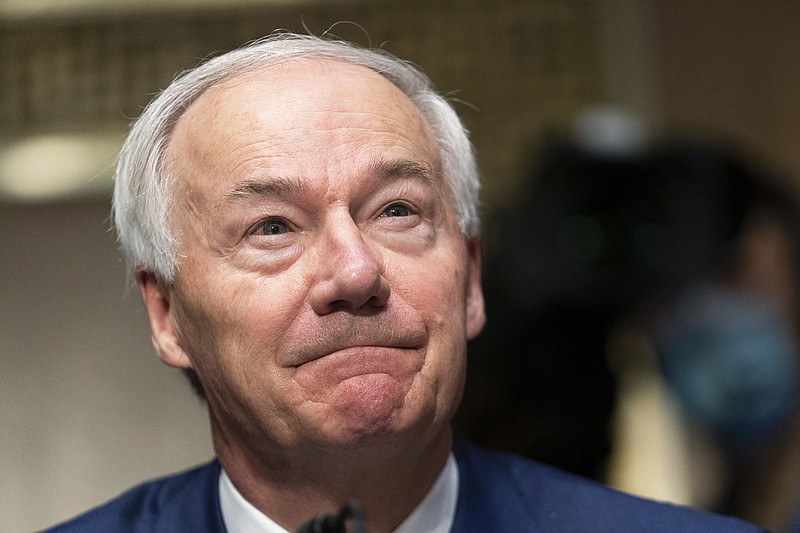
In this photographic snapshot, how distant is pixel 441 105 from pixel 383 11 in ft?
7.14

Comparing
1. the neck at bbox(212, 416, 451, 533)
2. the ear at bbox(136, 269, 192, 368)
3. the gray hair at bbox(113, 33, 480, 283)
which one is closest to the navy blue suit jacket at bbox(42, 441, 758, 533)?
the neck at bbox(212, 416, 451, 533)

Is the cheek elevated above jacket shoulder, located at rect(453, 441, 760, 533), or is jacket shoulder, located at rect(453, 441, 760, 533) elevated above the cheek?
the cheek

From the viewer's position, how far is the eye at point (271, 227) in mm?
1741

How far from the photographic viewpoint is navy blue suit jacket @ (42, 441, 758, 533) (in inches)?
77.1

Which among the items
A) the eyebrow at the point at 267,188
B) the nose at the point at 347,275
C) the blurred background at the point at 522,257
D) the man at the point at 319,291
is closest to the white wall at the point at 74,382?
the blurred background at the point at 522,257

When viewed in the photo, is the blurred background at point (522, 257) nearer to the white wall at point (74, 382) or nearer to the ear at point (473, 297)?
the white wall at point (74, 382)

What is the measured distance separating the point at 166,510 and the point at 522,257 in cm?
199

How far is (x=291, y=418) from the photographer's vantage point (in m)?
1.68

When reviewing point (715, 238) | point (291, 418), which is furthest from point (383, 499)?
point (715, 238)

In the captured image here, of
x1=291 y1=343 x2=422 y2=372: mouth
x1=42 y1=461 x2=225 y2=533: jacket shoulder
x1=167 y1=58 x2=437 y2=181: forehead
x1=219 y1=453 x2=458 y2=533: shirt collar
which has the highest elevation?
x1=167 y1=58 x2=437 y2=181: forehead

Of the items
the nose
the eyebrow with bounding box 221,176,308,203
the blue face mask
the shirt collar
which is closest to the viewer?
the nose

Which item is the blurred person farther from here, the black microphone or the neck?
the black microphone

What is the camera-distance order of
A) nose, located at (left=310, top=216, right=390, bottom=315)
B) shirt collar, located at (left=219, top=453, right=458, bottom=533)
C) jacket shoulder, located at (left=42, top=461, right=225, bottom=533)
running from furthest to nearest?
jacket shoulder, located at (left=42, top=461, right=225, bottom=533)
shirt collar, located at (left=219, top=453, right=458, bottom=533)
nose, located at (left=310, top=216, right=390, bottom=315)

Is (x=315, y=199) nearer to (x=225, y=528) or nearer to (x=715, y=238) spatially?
(x=225, y=528)
